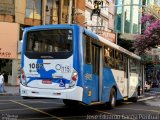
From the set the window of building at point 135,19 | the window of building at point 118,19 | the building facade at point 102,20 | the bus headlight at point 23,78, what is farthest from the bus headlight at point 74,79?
the window of building at point 135,19

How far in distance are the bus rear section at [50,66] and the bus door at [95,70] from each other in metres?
1.62

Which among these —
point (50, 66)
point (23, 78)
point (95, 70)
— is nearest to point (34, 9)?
point (95, 70)

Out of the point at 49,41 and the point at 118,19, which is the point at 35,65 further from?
the point at 118,19

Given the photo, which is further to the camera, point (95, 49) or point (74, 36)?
point (95, 49)

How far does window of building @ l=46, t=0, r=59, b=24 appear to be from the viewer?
47.7 meters

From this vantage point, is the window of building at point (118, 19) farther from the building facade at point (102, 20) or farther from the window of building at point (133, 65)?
the window of building at point (133, 65)

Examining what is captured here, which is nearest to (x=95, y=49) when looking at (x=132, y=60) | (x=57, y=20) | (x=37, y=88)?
(x=37, y=88)

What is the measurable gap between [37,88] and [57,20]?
33.3 m

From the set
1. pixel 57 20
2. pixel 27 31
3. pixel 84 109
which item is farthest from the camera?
pixel 57 20

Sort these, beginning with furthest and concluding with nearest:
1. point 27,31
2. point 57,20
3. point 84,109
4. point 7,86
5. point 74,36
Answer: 1. point 57,20
2. point 7,86
3. point 84,109
4. point 27,31
5. point 74,36

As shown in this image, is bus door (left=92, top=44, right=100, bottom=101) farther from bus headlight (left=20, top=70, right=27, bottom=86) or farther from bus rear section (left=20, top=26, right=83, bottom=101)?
bus headlight (left=20, top=70, right=27, bottom=86)

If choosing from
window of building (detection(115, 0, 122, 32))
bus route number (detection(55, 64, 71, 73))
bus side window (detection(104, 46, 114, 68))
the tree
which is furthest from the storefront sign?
bus route number (detection(55, 64, 71, 73))

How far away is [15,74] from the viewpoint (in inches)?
1681

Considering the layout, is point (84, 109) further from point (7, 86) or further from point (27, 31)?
point (7, 86)
